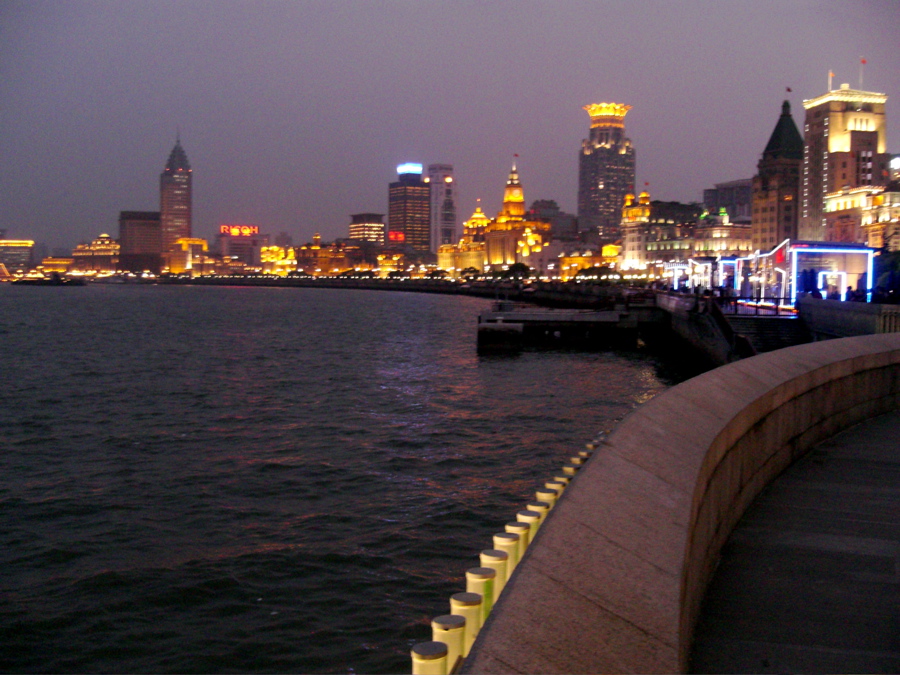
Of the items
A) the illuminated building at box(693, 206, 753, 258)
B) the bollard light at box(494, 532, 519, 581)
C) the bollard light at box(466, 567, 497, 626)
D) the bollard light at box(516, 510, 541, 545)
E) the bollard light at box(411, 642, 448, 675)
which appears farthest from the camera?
the illuminated building at box(693, 206, 753, 258)

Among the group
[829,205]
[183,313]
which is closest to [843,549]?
[183,313]

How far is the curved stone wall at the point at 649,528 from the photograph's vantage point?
288 centimetres

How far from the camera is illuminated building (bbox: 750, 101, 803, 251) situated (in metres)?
172

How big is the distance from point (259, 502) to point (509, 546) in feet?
39.7

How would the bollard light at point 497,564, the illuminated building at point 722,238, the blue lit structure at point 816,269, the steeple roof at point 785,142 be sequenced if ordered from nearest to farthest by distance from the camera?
the bollard light at point 497,564 → the blue lit structure at point 816,269 → the illuminated building at point 722,238 → the steeple roof at point 785,142

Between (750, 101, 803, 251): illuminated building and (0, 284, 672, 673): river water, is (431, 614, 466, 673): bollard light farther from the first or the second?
(750, 101, 803, 251): illuminated building

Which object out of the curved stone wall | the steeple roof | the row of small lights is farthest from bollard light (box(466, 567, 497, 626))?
the steeple roof

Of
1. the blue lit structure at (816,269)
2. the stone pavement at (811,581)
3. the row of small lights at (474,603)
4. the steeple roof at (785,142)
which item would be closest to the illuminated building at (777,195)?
the steeple roof at (785,142)

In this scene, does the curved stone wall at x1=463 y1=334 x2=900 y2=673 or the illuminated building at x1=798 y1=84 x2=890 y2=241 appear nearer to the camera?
the curved stone wall at x1=463 y1=334 x2=900 y2=673

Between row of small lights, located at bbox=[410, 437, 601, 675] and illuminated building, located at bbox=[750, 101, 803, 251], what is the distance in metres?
173

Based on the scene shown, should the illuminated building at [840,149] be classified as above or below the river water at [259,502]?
above

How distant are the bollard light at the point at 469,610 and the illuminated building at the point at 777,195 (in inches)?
6844

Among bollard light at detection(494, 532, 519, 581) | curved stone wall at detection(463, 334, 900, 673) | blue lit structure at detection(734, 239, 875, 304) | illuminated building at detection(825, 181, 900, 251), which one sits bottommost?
bollard light at detection(494, 532, 519, 581)

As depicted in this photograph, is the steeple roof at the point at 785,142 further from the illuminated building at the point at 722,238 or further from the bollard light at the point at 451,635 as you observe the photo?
the bollard light at the point at 451,635
